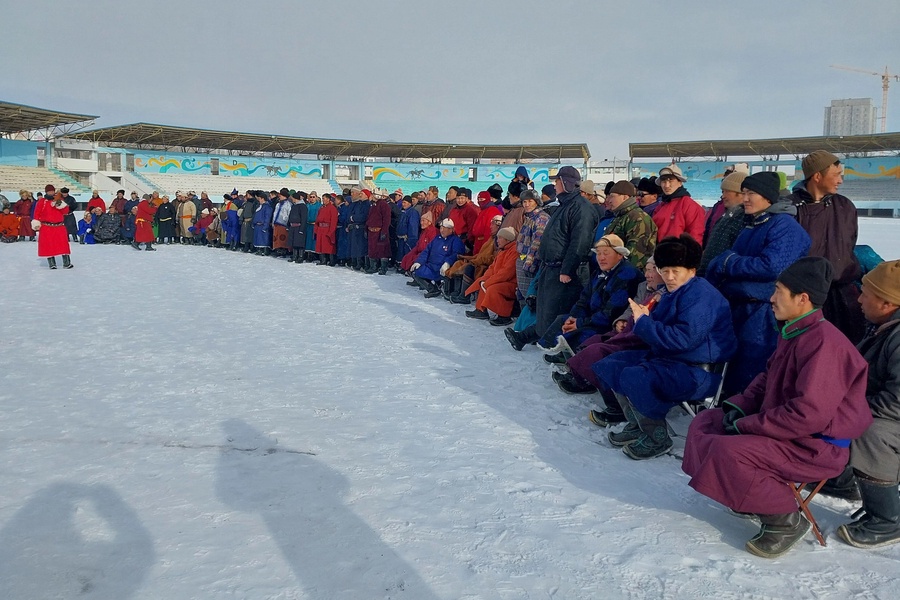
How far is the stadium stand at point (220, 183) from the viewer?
37062 mm

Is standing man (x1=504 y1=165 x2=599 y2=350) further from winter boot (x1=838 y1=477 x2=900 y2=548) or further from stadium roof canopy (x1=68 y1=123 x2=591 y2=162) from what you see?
stadium roof canopy (x1=68 y1=123 x2=591 y2=162)

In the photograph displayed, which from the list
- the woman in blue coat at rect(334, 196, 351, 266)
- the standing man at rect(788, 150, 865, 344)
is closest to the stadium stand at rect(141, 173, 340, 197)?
the woman in blue coat at rect(334, 196, 351, 266)

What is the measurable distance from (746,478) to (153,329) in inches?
217

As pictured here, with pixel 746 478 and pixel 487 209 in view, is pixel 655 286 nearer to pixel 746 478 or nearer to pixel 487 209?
pixel 746 478

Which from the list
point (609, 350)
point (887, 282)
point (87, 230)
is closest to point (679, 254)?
point (609, 350)

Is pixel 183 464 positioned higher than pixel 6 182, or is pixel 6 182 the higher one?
pixel 6 182

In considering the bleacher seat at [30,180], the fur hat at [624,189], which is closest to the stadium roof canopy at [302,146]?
the bleacher seat at [30,180]

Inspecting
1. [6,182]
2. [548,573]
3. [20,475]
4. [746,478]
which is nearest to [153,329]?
[20,475]

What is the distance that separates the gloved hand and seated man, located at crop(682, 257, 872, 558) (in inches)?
5.5

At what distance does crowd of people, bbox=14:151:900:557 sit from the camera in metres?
2.26

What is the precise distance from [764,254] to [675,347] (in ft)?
2.42

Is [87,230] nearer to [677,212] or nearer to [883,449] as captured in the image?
[677,212]

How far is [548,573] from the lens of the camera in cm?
213

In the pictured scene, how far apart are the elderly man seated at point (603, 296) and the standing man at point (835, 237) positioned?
44.9 inches
